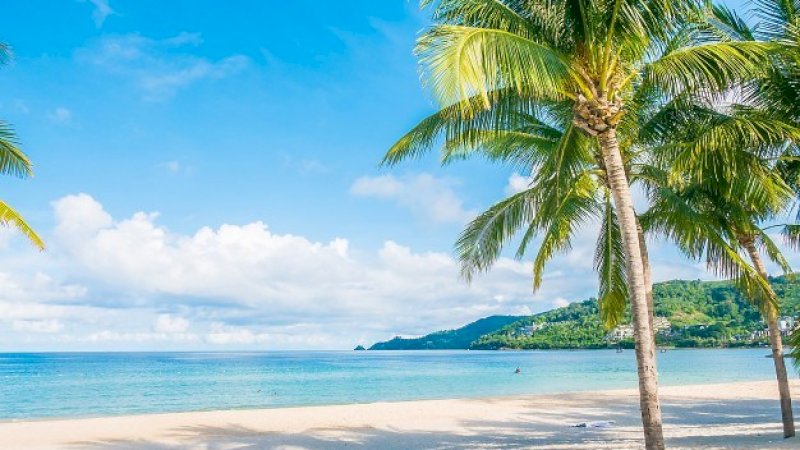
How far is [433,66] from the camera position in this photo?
6.00 metres

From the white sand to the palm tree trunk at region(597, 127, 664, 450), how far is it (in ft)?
13.0

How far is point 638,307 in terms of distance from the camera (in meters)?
7.43

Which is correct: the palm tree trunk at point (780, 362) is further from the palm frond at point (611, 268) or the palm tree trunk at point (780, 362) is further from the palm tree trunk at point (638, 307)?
the palm tree trunk at point (638, 307)

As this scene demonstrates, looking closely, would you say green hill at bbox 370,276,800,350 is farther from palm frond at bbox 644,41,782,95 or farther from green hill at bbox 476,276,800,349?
palm frond at bbox 644,41,782,95

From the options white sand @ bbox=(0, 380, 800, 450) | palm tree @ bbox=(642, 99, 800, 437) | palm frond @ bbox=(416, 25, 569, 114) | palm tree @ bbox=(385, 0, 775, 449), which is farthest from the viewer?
white sand @ bbox=(0, 380, 800, 450)

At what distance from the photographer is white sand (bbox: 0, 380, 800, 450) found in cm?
1298

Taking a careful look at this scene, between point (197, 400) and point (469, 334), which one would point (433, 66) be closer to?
point (197, 400)

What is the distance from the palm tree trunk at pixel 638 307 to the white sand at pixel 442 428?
156 inches

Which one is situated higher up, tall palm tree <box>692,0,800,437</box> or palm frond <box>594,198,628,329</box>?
tall palm tree <box>692,0,800,437</box>

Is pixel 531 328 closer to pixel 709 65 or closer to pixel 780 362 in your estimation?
pixel 780 362

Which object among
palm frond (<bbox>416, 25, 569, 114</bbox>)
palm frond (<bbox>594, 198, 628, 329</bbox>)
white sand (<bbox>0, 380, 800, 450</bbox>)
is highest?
palm frond (<bbox>416, 25, 569, 114</bbox>)

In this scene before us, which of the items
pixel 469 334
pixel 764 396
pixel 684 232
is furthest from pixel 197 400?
pixel 469 334

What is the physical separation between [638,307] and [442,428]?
9590 millimetres

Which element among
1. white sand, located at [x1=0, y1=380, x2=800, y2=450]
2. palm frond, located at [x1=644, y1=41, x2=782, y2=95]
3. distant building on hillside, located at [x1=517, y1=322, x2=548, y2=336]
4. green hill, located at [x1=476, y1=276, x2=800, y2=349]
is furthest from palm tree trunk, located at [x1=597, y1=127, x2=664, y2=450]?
distant building on hillside, located at [x1=517, y1=322, x2=548, y2=336]
